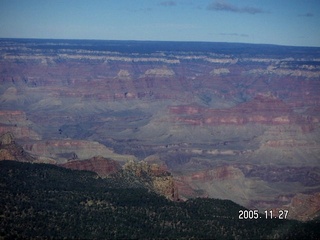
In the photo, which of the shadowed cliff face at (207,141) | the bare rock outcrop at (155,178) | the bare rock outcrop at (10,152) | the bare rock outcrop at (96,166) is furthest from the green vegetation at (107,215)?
the shadowed cliff face at (207,141)

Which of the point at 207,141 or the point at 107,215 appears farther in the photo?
the point at 207,141

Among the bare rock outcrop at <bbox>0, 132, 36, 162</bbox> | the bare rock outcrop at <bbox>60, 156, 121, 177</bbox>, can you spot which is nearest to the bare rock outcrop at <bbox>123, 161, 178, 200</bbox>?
the bare rock outcrop at <bbox>60, 156, 121, 177</bbox>

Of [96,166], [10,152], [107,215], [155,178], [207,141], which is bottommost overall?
[207,141]

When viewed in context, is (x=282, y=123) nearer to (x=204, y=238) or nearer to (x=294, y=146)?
(x=294, y=146)

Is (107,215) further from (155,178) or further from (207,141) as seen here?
(207,141)

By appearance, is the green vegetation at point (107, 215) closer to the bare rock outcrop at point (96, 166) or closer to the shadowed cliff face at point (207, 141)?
the bare rock outcrop at point (96, 166)

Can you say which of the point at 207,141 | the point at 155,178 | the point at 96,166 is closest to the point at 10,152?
the point at 96,166

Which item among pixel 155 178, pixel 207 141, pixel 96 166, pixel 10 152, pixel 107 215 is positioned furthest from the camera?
pixel 207 141

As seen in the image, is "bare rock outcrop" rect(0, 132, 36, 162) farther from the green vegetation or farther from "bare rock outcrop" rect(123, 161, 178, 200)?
the green vegetation
